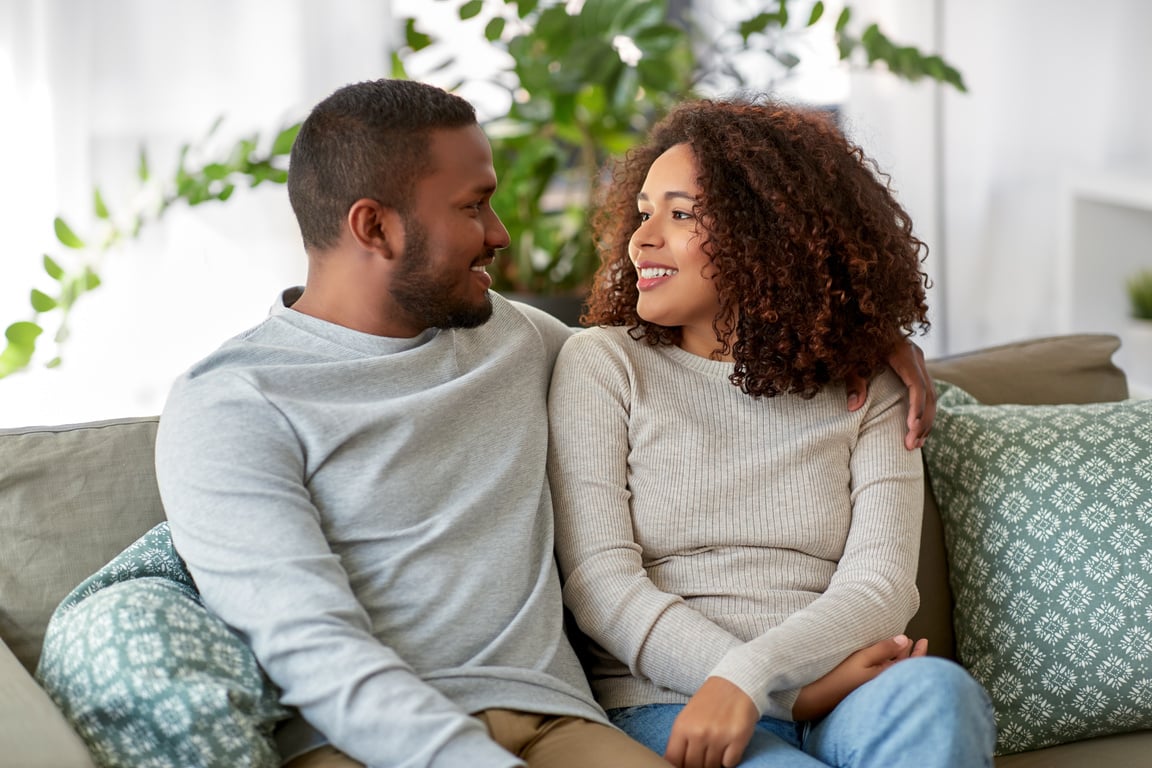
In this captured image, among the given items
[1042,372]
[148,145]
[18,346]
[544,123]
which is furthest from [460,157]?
[544,123]

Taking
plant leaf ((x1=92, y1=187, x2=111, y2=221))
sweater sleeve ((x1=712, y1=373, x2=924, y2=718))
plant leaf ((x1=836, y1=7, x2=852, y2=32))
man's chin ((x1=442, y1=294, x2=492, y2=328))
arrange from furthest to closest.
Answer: plant leaf ((x1=836, y1=7, x2=852, y2=32))
plant leaf ((x1=92, y1=187, x2=111, y2=221))
man's chin ((x1=442, y1=294, x2=492, y2=328))
sweater sleeve ((x1=712, y1=373, x2=924, y2=718))

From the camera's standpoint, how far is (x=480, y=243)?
4.58ft

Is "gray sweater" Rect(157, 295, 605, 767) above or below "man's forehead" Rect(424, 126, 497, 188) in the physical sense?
below

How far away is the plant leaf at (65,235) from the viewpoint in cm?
217

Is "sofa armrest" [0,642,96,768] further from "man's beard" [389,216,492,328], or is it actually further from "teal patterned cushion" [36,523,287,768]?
"man's beard" [389,216,492,328]

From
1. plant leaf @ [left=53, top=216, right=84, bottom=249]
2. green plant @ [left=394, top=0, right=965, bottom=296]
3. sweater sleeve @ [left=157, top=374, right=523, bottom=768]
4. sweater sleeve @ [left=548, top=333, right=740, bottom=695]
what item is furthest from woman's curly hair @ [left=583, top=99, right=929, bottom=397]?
plant leaf @ [left=53, top=216, right=84, bottom=249]

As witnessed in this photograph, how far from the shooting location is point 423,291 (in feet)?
4.53

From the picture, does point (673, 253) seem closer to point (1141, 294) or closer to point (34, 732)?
point (34, 732)

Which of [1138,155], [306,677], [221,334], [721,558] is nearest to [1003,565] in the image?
[721,558]

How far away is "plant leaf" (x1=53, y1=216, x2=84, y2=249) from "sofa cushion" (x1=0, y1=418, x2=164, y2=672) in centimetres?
82

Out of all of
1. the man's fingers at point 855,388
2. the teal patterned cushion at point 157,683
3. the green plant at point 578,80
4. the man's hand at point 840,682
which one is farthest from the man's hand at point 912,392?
the green plant at point 578,80

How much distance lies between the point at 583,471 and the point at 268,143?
1.49 meters

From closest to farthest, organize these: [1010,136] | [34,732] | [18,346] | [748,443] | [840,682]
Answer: [34,732] < [840,682] < [748,443] < [18,346] < [1010,136]

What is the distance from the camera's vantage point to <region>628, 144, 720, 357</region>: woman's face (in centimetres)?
149
